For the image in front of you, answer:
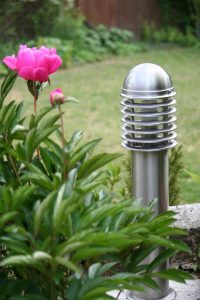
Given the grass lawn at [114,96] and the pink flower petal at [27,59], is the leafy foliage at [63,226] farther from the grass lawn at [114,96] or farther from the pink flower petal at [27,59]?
the grass lawn at [114,96]

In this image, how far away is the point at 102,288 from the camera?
2.20m

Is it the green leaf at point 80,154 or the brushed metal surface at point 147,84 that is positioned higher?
the brushed metal surface at point 147,84

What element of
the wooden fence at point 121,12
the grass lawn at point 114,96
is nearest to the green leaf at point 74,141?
the grass lawn at point 114,96

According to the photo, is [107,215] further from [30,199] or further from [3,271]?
[3,271]

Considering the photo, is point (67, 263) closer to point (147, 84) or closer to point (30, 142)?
point (30, 142)

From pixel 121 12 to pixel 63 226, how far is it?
1253 cm

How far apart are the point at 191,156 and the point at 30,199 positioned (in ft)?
15.9

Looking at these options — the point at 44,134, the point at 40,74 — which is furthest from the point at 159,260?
the point at 40,74

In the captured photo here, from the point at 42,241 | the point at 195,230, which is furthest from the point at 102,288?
the point at 195,230

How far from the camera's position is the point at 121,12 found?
1448 centimetres

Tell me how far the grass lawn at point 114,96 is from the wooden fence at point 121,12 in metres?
1.43

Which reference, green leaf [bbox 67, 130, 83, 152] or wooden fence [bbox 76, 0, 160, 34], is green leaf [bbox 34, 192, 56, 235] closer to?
green leaf [bbox 67, 130, 83, 152]

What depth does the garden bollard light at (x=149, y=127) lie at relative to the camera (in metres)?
2.93

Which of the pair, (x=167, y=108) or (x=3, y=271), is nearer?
(x=3, y=271)
